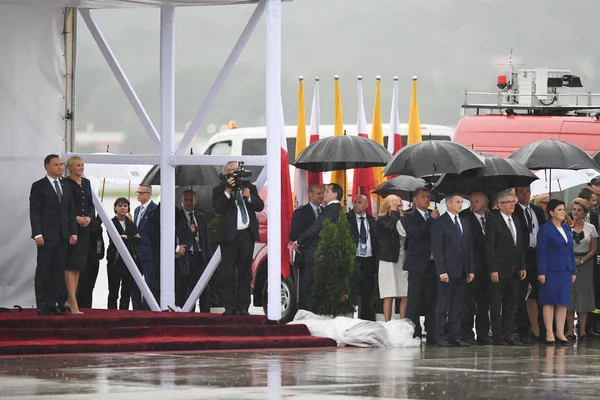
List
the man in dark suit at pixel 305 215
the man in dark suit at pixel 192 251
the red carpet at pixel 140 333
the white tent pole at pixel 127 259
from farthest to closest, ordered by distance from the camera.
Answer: the man in dark suit at pixel 192 251, the man in dark suit at pixel 305 215, the white tent pole at pixel 127 259, the red carpet at pixel 140 333

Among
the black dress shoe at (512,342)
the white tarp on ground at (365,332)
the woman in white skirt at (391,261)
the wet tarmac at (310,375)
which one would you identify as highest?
A: the woman in white skirt at (391,261)

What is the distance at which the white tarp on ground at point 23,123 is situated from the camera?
15.8 metres

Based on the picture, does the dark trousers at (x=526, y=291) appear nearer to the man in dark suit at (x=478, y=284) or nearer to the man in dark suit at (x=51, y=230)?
the man in dark suit at (x=478, y=284)

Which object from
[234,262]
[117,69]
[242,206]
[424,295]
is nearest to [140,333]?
[234,262]

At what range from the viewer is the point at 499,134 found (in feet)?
68.5

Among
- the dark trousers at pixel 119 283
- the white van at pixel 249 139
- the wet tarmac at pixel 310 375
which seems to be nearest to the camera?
the wet tarmac at pixel 310 375

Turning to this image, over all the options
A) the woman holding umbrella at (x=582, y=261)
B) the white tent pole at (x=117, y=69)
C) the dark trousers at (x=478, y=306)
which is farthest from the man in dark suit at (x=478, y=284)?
the white tent pole at (x=117, y=69)

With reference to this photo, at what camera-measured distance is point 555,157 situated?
53.4 ft

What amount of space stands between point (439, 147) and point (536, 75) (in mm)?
8347

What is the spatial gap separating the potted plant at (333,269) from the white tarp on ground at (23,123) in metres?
3.14

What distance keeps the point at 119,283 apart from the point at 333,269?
9.86 ft

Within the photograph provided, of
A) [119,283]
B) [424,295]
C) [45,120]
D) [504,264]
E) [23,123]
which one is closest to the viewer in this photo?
[504,264]

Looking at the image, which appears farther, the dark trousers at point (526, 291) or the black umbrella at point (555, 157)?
the black umbrella at point (555, 157)

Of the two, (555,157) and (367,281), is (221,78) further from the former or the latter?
(555,157)
